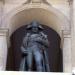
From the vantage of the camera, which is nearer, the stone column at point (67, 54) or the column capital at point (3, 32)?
the stone column at point (67, 54)

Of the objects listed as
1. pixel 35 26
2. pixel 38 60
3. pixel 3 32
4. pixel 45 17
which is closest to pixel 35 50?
pixel 38 60

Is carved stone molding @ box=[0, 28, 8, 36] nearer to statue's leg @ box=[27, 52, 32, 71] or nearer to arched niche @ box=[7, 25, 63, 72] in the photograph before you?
statue's leg @ box=[27, 52, 32, 71]

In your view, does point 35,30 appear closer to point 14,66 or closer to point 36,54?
point 36,54

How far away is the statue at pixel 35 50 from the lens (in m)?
10.3

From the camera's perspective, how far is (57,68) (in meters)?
14.6

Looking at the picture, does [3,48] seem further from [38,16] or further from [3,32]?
[38,16]

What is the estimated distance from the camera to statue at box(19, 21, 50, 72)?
1030 cm

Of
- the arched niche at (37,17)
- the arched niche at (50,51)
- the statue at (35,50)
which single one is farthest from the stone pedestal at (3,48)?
the arched niche at (50,51)

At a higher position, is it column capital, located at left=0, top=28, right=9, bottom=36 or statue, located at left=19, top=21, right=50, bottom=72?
column capital, located at left=0, top=28, right=9, bottom=36

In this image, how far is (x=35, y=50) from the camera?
10.5 meters

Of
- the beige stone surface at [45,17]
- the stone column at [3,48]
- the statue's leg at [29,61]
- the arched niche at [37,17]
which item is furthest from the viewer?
the arched niche at [37,17]

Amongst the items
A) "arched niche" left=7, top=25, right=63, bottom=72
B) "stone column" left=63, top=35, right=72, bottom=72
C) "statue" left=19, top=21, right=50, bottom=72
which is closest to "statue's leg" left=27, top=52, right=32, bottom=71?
"statue" left=19, top=21, right=50, bottom=72

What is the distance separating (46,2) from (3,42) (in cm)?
164

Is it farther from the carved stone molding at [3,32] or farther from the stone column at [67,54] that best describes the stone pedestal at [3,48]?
the stone column at [67,54]
